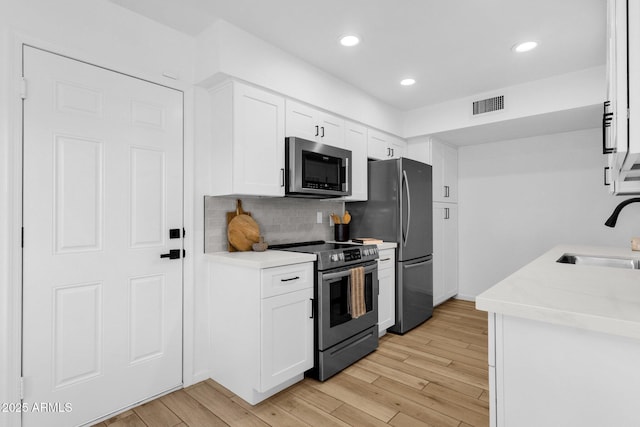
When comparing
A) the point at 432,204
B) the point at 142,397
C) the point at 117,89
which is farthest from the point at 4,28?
the point at 432,204

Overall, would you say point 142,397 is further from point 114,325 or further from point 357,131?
point 357,131

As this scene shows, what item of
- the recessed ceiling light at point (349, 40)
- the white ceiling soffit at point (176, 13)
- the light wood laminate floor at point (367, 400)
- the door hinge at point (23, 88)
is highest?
the recessed ceiling light at point (349, 40)

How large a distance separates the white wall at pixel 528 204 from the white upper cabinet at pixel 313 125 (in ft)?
8.19

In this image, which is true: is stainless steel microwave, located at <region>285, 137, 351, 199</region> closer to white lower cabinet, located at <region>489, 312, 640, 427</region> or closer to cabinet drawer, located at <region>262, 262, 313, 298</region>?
cabinet drawer, located at <region>262, 262, 313, 298</region>

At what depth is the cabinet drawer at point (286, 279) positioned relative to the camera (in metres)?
2.13

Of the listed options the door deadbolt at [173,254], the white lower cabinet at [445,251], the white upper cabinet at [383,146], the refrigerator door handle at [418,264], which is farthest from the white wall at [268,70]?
the white lower cabinet at [445,251]

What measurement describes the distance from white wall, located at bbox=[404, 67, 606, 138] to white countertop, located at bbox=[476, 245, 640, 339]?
2.27 meters

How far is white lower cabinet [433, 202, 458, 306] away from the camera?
4.27 m

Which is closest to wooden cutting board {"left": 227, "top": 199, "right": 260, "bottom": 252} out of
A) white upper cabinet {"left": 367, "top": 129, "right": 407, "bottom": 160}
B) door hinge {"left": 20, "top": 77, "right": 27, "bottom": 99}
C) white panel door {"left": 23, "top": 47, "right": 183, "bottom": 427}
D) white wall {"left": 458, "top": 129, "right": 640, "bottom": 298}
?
white panel door {"left": 23, "top": 47, "right": 183, "bottom": 427}

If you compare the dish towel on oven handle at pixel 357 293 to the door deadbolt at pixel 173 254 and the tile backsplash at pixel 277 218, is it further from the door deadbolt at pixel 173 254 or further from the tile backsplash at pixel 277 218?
the door deadbolt at pixel 173 254

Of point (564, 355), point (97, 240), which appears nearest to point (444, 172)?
point (564, 355)

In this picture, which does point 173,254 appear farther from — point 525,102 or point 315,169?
point 525,102

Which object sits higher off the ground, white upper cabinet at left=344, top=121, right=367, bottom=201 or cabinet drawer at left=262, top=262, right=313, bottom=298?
white upper cabinet at left=344, top=121, right=367, bottom=201

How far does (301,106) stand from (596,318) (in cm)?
248
